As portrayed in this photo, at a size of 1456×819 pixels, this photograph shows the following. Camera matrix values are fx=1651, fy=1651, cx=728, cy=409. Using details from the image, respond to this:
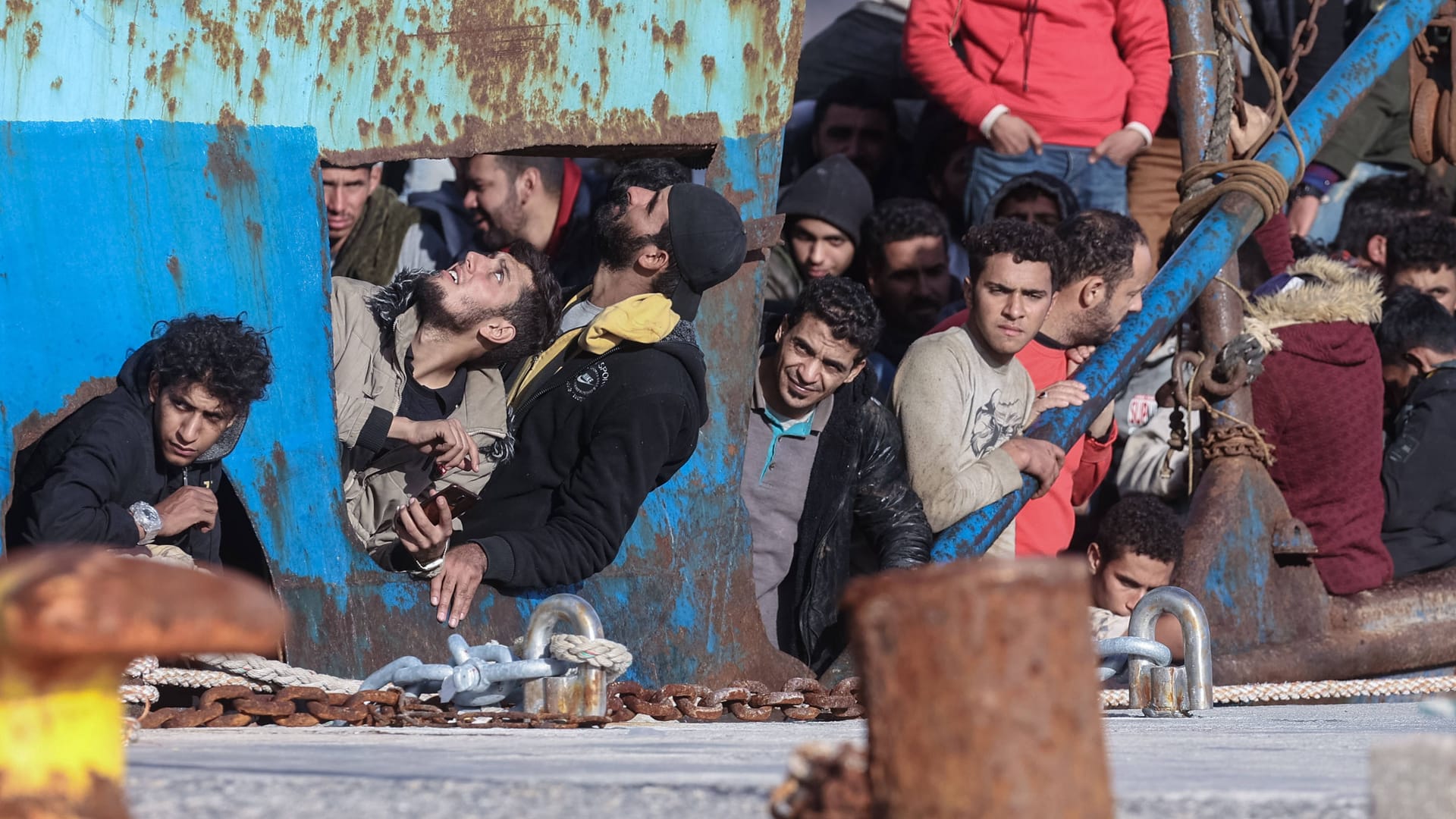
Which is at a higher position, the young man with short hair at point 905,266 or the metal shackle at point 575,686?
the young man with short hair at point 905,266

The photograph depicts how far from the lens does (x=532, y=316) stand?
14.1 ft

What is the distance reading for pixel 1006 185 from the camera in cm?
568

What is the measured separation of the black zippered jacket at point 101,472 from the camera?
3398mm

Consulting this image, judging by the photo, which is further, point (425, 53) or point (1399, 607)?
point (1399, 607)

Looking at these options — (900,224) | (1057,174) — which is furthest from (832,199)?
(1057,174)

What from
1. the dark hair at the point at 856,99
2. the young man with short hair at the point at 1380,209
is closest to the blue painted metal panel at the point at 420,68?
the dark hair at the point at 856,99

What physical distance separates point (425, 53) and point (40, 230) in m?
0.97

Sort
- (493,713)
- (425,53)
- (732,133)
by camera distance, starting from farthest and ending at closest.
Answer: (732,133)
(425,53)
(493,713)

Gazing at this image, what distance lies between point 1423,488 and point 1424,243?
1150mm

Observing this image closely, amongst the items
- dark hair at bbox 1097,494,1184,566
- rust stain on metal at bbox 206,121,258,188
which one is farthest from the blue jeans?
rust stain on metal at bbox 206,121,258,188

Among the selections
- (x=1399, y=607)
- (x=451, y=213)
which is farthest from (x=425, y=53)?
(x=1399, y=607)

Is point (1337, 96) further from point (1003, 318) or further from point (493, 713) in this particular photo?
point (493, 713)

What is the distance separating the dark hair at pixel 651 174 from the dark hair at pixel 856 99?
74.5 inches

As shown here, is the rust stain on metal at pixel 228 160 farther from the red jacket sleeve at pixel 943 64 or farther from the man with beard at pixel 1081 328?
the red jacket sleeve at pixel 943 64
